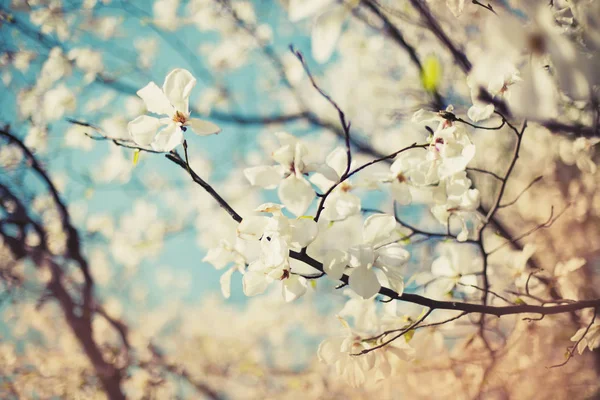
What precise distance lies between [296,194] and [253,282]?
0.17 meters

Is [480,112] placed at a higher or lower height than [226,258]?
higher

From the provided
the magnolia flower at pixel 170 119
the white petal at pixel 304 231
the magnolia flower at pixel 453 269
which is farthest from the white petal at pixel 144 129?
the magnolia flower at pixel 453 269

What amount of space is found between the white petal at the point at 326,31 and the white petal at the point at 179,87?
25 centimetres

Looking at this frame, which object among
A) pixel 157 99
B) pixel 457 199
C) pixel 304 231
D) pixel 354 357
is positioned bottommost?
pixel 354 357

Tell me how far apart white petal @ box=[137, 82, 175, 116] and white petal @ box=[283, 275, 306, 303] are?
1.12ft

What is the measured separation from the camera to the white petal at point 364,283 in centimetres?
55

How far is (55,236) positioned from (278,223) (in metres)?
1.60

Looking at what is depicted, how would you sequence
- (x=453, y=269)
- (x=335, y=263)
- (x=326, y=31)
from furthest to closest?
(x=453, y=269), (x=335, y=263), (x=326, y=31)

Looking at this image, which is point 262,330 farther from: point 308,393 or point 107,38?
point 107,38

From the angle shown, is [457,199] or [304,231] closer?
[304,231]

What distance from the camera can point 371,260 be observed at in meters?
0.56

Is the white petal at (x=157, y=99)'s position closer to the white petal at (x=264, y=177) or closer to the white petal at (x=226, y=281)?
the white petal at (x=264, y=177)

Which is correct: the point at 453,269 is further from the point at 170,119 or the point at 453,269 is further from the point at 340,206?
the point at 170,119

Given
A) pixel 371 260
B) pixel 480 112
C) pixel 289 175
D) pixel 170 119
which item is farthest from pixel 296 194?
pixel 480 112
